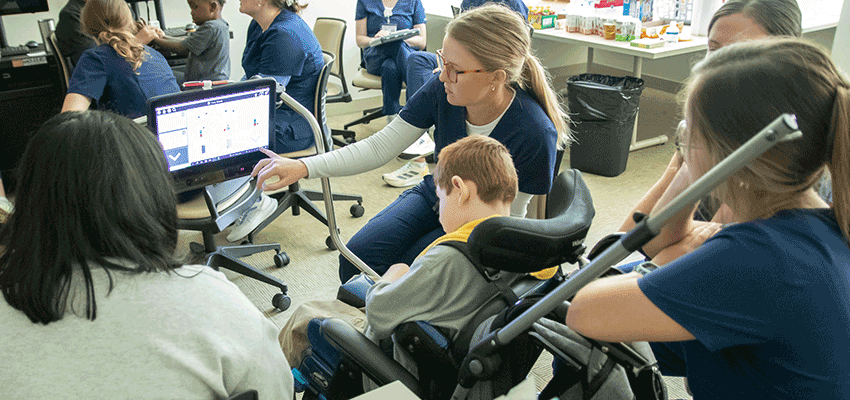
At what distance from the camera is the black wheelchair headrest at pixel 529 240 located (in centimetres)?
107

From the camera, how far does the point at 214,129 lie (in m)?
2.16

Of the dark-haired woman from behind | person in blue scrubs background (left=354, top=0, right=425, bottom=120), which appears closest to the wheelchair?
the dark-haired woman from behind

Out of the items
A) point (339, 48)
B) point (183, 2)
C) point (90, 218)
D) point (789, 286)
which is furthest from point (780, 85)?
point (183, 2)

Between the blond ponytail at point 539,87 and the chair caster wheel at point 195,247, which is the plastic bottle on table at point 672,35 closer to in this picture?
the blond ponytail at point 539,87

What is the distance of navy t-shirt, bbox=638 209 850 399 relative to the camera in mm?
857

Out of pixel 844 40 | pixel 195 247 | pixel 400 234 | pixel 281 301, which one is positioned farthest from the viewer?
pixel 195 247

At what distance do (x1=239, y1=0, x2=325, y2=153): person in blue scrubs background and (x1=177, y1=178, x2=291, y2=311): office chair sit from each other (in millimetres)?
522

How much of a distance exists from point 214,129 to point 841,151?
1843 millimetres

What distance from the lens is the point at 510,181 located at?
1.42 m

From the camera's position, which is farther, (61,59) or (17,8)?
(17,8)

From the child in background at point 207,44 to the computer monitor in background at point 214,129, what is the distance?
1067 millimetres

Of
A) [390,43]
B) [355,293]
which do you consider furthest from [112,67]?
[390,43]

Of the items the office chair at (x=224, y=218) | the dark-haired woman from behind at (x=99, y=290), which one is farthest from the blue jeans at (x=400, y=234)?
the dark-haired woman from behind at (x=99, y=290)

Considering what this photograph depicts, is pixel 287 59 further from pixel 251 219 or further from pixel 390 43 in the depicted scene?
pixel 390 43
